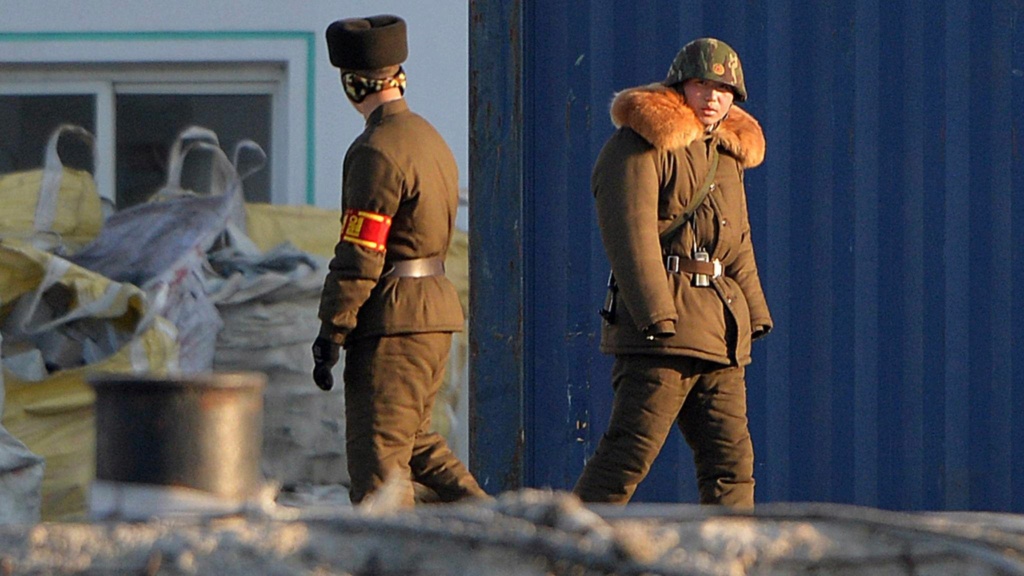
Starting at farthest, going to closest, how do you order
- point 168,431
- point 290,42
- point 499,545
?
point 290,42, point 168,431, point 499,545

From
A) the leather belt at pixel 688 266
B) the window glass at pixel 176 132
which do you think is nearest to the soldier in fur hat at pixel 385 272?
the leather belt at pixel 688 266

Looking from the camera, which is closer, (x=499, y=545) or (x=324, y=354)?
(x=499, y=545)

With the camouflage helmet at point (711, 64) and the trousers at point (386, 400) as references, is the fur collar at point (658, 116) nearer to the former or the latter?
the camouflage helmet at point (711, 64)

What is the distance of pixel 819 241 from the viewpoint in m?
6.08

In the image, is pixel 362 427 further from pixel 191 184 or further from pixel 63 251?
pixel 191 184

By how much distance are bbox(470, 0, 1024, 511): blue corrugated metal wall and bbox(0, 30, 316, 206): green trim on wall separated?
2.72 ft

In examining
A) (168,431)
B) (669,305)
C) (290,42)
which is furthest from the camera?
(290,42)

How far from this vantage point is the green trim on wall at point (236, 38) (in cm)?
657

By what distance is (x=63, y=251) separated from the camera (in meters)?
6.20

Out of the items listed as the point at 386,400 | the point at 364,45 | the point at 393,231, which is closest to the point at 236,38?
the point at 364,45

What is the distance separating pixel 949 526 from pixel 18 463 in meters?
4.09

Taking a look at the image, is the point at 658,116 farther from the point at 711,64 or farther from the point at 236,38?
the point at 236,38

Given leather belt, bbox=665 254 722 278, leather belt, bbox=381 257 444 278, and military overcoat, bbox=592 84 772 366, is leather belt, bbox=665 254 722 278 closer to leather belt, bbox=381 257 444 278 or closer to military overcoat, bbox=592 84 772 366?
military overcoat, bbox=592 84 772 366

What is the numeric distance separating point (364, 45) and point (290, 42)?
6.59 ft
